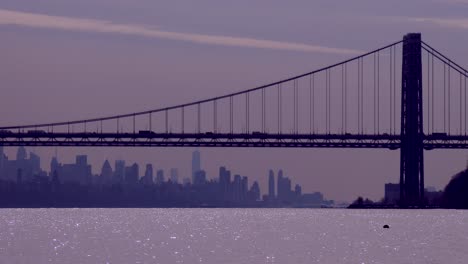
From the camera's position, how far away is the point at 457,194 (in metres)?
140

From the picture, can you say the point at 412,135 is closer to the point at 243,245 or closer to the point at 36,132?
the point at 36,132

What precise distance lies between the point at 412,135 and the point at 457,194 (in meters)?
19.2

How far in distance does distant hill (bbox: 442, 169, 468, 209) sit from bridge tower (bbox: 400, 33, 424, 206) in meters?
15.2

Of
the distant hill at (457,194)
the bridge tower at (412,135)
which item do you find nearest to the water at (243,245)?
the bridge tower at (412,135)

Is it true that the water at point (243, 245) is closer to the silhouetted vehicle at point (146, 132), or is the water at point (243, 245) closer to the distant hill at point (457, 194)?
the silhouetted vehicle at point (146, 132)

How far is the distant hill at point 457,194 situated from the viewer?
457 feet

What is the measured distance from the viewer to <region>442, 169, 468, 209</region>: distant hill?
13938 cm

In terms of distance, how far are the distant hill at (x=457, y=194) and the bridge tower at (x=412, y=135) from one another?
1517 cm

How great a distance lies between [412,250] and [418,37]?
193ft

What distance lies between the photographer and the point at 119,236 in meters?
89.1

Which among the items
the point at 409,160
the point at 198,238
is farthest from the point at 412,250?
the point at 409,160

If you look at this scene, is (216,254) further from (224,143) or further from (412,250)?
(224,143)

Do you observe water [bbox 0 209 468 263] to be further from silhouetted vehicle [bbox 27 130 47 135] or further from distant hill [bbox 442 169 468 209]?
distant hill [bbox 442 169 468 209]

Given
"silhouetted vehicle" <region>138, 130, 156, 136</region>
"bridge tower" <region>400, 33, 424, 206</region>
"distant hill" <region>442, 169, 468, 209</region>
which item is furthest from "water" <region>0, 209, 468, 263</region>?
"distant hill" <region>442, 169, 468, 209</region>
